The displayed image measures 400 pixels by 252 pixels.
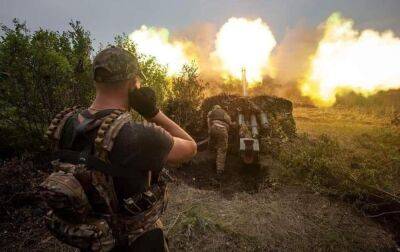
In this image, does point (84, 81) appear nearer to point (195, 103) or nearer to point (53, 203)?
point (195, 103)

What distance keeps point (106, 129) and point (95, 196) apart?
531 millimetres

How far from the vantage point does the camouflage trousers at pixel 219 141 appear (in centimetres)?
954

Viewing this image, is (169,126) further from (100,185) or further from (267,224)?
(267,224)

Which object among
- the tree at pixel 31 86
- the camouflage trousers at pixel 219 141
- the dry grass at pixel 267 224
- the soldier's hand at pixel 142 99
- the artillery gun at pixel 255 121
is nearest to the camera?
the soldier's hand at pixel 142 99

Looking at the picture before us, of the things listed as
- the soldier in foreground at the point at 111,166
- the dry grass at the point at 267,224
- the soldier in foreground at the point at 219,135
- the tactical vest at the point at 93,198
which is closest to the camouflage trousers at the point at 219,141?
the soldier in foreground at the point at 219,135

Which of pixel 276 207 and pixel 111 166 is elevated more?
pixel 111 166

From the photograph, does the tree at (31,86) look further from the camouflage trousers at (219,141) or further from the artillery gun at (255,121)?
the artillery gun at (255,121)

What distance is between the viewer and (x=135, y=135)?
7.87 feet

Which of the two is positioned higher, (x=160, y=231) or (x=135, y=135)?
(x=135, y=135)

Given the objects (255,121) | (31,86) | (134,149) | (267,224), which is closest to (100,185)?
(134,149)

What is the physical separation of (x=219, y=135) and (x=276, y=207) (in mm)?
3119

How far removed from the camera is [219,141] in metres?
9.66

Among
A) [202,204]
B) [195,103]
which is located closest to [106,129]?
[202,204]

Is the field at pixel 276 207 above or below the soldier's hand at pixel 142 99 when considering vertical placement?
below
